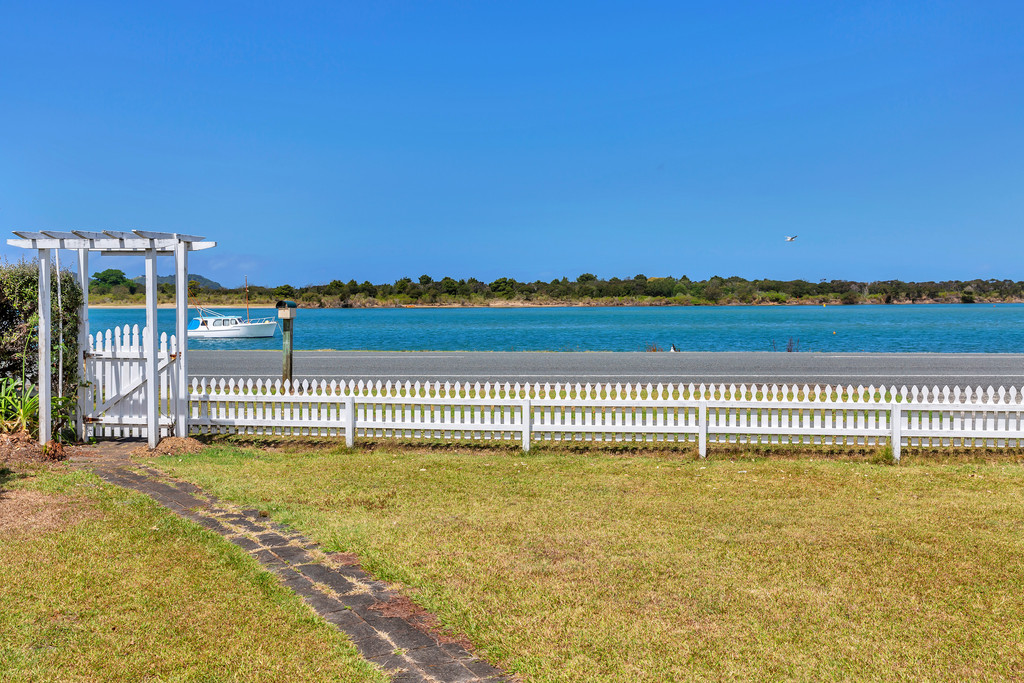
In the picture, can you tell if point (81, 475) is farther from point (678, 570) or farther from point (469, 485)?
point (678, 570)

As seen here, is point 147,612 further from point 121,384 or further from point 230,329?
point 230,329

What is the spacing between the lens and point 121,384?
1140 cm

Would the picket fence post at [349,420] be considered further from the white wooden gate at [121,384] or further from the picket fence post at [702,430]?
the picket fence post at [702,430]

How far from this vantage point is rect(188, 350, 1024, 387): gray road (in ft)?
71.7

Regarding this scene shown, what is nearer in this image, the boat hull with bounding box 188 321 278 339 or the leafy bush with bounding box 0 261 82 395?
the leafy bush with bounding box 0 261 82 395

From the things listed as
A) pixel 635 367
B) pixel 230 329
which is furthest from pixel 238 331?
pixel 635 367

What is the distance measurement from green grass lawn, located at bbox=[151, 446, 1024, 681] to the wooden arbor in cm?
144

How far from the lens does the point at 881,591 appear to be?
5273 millimetres

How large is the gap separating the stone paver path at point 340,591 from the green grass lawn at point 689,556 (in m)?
0.21

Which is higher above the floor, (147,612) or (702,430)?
Answer: (702,430)

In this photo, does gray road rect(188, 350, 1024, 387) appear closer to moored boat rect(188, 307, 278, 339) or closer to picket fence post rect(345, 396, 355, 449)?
picket fence post rect(345, 396, 355, 449)

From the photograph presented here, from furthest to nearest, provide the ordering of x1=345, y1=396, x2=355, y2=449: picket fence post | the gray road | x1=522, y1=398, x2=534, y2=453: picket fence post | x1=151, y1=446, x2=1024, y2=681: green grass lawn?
1. the gray road
2. x1=345, y1=396, x2=355, y2=449: picket fence post
3. x1=522, y1=398, x2=534, y2=453: picket fence post
4. x1=151, y1=446, x2=1024, y2=681: green grass lawn

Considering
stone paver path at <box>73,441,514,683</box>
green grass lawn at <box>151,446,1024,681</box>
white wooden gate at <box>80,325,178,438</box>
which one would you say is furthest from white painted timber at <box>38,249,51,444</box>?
stone paver path at <box>73,441,514,683</box>

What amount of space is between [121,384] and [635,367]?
17359 mm
